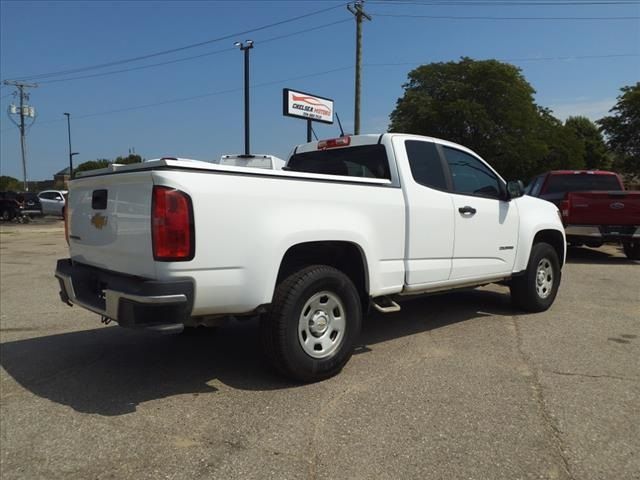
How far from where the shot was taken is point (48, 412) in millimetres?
3629

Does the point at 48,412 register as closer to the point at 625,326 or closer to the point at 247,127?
the point at 625,326

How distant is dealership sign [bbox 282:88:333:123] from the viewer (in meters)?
28.0


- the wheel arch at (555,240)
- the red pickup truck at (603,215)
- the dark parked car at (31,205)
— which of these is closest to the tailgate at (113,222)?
the wheel arch at (555,240)

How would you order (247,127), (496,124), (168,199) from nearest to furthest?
1. (168,199)
2. (247,127)
3. (496,124)

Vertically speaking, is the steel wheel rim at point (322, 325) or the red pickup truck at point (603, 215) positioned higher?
the red pickup truck at point (603, 215)

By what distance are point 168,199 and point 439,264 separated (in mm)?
2734

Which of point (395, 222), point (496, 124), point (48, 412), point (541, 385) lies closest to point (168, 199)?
point (48, 412)

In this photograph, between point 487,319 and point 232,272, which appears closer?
point 232,272

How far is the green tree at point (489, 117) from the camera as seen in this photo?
43.5 metres

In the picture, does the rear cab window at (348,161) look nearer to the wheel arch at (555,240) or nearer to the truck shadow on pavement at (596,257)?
the wheel arch at (555,240)

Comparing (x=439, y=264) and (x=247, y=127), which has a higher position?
(x=247, y=127)

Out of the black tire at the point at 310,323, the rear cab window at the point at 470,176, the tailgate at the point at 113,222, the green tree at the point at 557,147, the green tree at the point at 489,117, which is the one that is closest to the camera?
the tailgate at the point at 113,222

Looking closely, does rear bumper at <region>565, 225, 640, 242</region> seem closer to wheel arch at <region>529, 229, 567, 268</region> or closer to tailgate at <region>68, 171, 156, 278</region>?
wheel arch at <region>529, 229, 567, 268</region>

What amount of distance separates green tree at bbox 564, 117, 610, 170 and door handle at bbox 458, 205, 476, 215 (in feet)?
210
